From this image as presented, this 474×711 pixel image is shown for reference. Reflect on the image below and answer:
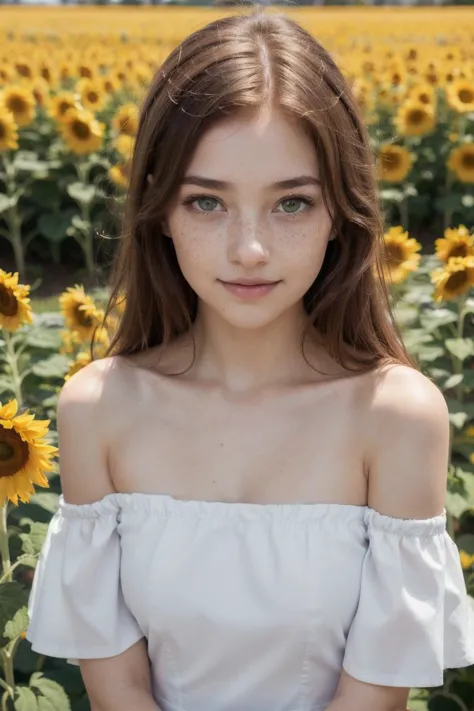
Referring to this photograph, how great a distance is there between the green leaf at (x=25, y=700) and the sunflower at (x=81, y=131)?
11.7ft

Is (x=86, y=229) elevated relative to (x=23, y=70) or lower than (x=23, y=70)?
lower

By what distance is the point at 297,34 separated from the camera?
63.9 inches

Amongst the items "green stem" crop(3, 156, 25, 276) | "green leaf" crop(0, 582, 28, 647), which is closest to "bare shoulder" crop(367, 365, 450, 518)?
"green leaf" crop(0, 582, 28, 647)

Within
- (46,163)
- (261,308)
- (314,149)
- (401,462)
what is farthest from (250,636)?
(46,163)

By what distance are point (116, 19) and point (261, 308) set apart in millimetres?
21061

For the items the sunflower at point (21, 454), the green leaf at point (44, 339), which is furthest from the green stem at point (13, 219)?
the sunflower at point (21, 454)

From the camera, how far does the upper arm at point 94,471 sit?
167 cm

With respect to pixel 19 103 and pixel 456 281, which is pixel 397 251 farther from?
pixel 19 103

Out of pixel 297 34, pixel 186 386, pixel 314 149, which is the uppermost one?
pixel 297 34

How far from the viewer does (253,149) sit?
4.85ft

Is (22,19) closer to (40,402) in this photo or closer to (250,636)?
(40,402)

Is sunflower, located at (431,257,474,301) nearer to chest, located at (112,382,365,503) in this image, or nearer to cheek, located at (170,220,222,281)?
chest, located at (112,382,365,503)

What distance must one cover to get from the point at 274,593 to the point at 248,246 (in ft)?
1.65

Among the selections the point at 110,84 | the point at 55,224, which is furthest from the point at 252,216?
the point at 110,84
